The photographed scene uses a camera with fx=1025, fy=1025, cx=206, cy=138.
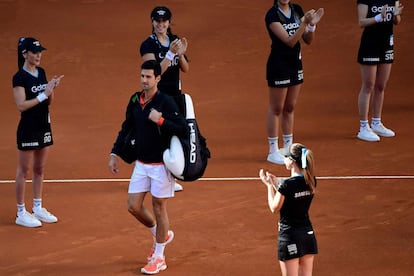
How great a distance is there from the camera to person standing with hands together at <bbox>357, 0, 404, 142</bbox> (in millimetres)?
15125

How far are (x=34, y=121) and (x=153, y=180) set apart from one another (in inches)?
84.3

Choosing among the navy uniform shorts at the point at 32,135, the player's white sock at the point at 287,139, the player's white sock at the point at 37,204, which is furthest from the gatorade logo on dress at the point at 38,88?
the player's white sock at the point at 287,139

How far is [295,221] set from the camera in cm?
945

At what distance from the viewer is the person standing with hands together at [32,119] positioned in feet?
39.0

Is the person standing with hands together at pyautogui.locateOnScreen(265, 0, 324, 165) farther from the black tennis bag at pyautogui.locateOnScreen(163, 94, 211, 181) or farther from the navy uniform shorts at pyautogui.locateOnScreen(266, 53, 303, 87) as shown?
the black tennis bag at pyautogui.locateOnScreen(163, 94, 211, 181)

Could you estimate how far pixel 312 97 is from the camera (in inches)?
707

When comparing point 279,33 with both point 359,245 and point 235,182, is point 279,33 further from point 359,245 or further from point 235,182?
point 359,245

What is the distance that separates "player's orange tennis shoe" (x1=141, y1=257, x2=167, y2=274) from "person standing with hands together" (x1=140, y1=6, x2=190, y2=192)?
2.53 m

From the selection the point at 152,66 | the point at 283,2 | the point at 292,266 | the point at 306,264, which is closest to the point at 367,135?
the point at 283,2

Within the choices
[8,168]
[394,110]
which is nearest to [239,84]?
[394,110]

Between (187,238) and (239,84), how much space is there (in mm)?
7112

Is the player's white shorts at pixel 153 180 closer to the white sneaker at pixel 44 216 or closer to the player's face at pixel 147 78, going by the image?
the player's face at pixel 147 78

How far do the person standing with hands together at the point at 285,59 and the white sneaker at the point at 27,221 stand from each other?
12.5 feet

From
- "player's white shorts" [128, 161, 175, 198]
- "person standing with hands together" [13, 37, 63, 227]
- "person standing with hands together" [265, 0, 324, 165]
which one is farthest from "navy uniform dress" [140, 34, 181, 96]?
"player's white shorts" [128, 161, 175, 198]
